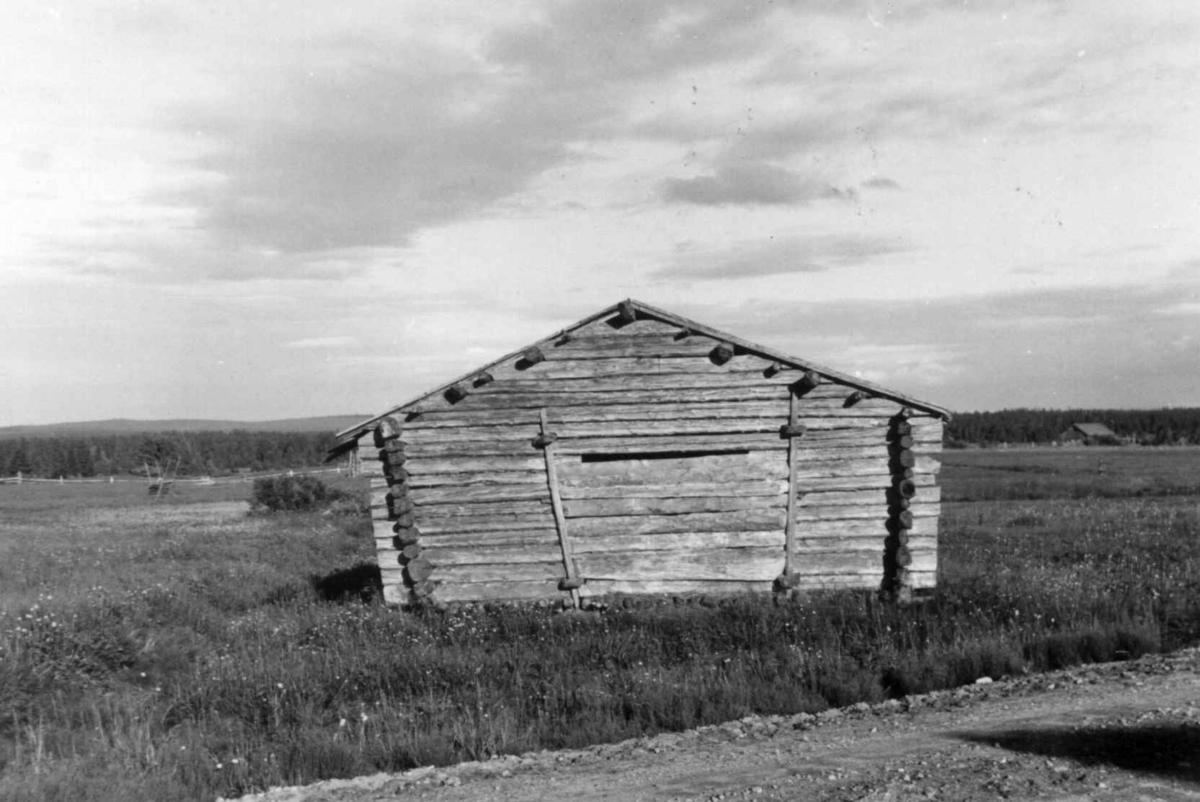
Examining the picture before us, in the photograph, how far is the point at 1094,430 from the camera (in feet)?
406

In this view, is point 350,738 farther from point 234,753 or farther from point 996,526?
point 996,526

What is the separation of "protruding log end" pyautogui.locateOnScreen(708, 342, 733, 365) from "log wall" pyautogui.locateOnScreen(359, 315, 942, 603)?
5cm

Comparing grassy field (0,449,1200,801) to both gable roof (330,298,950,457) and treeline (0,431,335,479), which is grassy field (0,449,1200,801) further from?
treeline (0,431,335,479)

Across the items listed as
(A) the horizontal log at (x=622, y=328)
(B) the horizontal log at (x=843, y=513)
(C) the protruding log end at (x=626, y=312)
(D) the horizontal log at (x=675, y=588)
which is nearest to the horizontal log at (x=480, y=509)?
(D) the horizontal log at (x=675, y=588)

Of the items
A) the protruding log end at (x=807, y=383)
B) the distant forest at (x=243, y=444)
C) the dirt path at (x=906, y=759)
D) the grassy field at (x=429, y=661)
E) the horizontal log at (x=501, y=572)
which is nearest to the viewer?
the dirt path at (x=906, y=759)

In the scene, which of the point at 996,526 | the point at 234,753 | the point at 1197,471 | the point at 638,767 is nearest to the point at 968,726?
the point at 638,767

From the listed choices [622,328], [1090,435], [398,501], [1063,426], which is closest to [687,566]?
[622,328]

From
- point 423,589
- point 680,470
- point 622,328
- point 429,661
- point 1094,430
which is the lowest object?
point 429,661

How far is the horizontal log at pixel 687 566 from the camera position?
12.3 m

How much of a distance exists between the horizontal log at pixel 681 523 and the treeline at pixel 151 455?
71.0 meters

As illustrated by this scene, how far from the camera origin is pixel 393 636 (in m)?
10.7

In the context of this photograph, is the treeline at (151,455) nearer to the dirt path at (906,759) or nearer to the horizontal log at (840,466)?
the horizontal log at (840,466)

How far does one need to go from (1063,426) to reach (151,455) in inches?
4370

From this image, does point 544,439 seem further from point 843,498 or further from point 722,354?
point 843,498
